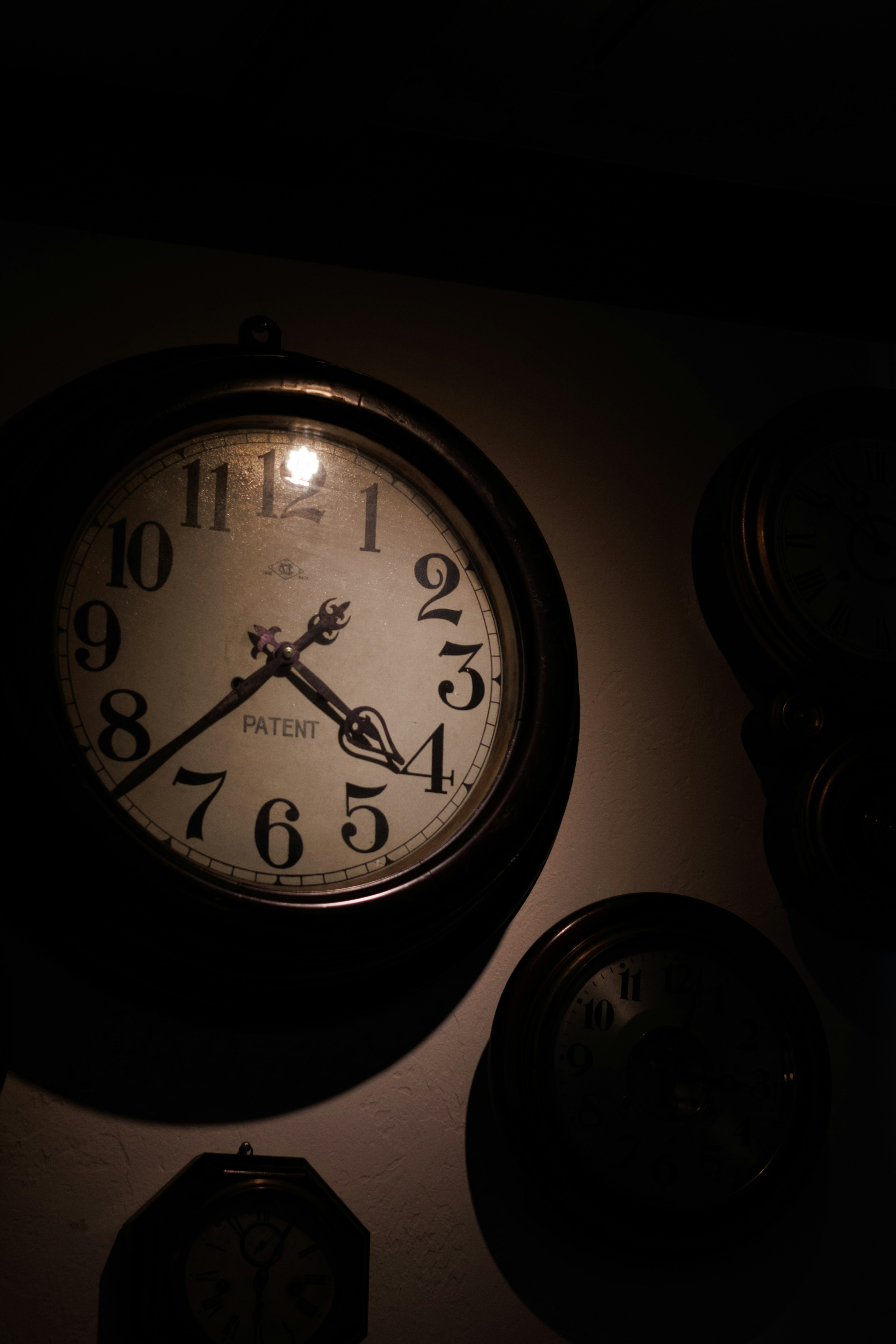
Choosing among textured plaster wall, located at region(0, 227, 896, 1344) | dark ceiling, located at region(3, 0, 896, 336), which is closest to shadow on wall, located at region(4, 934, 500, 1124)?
textured plaster wall, located at region(0, 227, 896, 1344)

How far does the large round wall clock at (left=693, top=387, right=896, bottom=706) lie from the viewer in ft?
5.33

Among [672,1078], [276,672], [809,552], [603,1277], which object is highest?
[809,552]

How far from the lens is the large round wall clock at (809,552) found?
163 cm

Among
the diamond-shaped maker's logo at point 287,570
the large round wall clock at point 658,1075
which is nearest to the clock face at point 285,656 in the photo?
the diamond-shaped maker's logo at point 287,570

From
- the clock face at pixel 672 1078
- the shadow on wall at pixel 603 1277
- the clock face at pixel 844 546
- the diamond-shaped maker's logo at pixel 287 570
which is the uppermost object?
the clock face at pixel 844 546

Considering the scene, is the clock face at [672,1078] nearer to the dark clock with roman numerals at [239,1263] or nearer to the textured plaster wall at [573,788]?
the textured plaster wall at [573,788]

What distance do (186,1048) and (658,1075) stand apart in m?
0.54

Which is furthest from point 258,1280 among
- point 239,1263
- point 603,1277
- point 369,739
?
point 369,739

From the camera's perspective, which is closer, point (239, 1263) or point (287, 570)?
point (239, 1263)

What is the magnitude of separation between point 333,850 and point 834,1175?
75cm

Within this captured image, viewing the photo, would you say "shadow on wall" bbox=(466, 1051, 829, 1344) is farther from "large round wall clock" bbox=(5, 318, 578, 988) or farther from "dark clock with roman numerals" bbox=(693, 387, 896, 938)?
"dark clock with roman numerals" bbox=(693, 387, 896, 938)

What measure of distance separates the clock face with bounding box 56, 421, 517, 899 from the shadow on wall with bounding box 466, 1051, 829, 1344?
1.15ft

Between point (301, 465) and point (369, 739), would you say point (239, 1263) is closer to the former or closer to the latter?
point (369, 739)

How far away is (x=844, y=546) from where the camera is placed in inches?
66.4
